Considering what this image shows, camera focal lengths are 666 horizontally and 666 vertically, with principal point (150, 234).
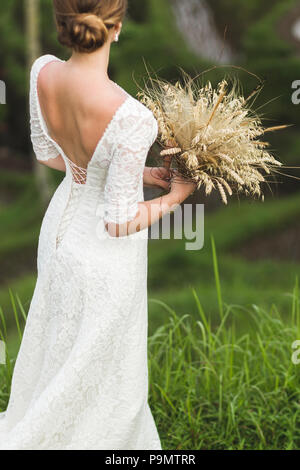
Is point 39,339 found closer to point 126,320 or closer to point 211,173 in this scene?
point 126,320

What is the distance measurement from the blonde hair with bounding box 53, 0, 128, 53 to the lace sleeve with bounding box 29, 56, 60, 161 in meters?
0.23

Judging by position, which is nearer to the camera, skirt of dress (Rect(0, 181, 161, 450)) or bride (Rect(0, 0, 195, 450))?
bride (Rect(0, 0, 195, 450))

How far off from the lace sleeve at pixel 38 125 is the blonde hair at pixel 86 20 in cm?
23

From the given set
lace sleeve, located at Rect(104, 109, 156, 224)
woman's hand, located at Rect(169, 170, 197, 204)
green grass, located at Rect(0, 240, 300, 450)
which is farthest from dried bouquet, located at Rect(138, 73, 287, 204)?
green grass, located at Rect(0, 240, 300, 450)

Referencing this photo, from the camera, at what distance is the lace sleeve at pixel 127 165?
2.06 metres

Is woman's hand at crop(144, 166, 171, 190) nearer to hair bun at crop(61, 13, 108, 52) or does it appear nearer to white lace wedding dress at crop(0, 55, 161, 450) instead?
white lace wedding dress at crop(0, 55, 161, 450)

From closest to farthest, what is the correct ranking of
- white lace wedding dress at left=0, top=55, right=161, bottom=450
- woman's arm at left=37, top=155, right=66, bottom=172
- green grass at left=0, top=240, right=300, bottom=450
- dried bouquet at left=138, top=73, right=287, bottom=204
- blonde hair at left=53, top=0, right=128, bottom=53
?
blonde hair at left=53, top=0, right=128, bottom=53
dried bouquet at left=138, top=73, right=287, bottom=204
white lace wedding dress at left=0, top=55, right=161, bottom=450
woman's arm at left=37, top=155, right=66, bottom=172
green grass at left=0, top=240, right=300, bottom=450

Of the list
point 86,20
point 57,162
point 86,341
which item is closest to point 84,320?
point 86,341

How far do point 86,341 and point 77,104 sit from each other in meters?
0.82

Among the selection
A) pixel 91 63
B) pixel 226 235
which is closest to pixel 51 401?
pixel 91 63

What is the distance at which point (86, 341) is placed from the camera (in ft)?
7.69

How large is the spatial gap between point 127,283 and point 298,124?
6737 millimetres

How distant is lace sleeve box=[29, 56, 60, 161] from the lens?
2.30 metres

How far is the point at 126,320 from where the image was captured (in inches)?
94.9
